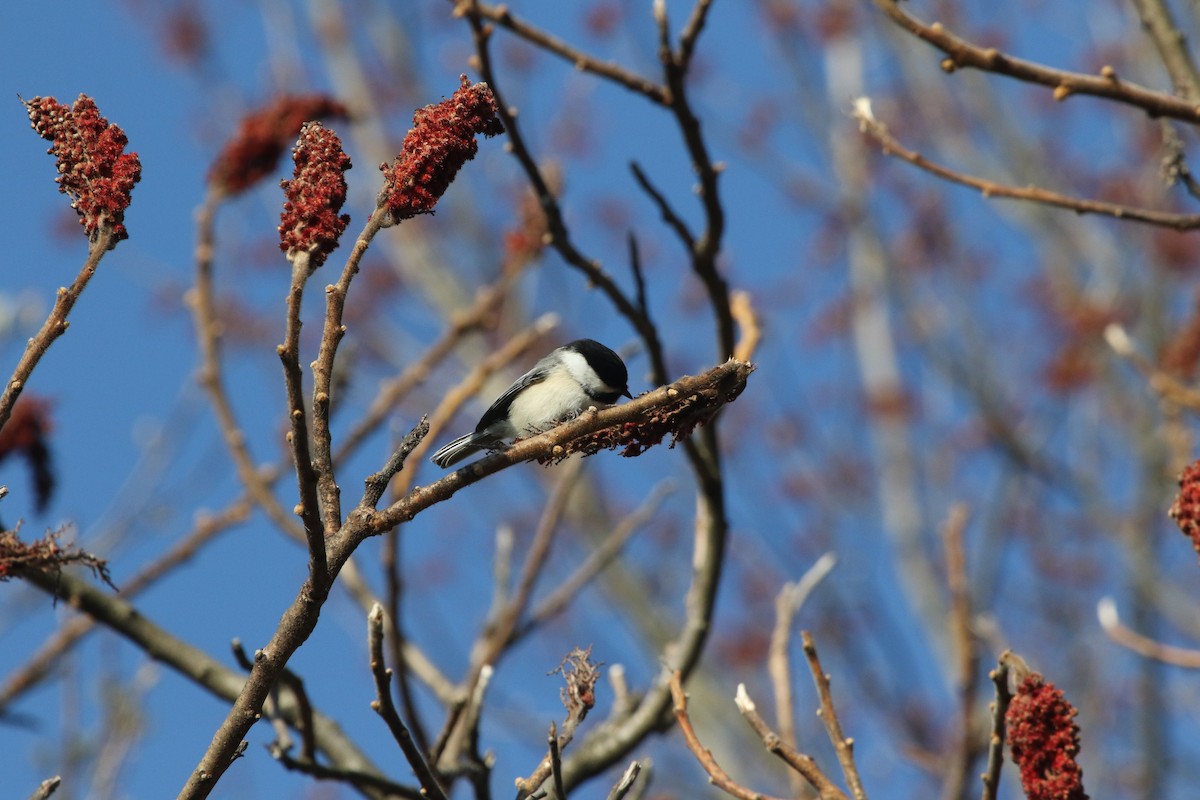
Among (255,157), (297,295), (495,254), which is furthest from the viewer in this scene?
(495,254)

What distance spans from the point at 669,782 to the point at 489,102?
6.61 m

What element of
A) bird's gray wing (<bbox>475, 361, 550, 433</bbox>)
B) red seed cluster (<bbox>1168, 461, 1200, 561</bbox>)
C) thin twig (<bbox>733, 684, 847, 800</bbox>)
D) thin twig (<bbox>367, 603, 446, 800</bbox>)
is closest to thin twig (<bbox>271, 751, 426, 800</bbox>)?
thin twig (<bbox>367, 603, 446, 800</bbox>)

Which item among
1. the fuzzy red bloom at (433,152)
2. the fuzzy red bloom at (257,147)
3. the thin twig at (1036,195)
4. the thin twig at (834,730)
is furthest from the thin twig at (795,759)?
the fuzzy red bloom at (257,147)

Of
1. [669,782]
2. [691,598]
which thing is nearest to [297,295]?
[691,598]

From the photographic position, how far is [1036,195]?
2553 mm

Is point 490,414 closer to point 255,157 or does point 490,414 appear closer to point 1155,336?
point 255,157

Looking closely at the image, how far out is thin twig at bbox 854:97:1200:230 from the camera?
8.04ft

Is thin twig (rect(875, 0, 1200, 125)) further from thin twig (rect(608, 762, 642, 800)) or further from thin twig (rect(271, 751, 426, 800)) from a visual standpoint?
thin twig (rect(271, 751, 426, 800))

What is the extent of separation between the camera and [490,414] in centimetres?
321

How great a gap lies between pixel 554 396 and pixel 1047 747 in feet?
5.05

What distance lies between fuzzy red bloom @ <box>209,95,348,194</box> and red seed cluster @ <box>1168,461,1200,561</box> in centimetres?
256

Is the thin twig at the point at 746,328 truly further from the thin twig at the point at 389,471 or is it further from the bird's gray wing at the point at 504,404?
the thin twig at the point at 389,471

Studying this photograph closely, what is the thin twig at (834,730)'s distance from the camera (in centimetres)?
191

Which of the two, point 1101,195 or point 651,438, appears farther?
point 1101,195
